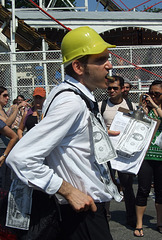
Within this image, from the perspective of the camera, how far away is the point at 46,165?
2.24 m

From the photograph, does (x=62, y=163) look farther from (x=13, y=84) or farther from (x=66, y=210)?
(x=13, y=84)

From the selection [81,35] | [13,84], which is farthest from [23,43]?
[81,35]

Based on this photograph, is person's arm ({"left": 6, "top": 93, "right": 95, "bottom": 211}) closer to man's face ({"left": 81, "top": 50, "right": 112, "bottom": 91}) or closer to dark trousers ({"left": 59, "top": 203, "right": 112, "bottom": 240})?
dark trousers ({"left": 59, "top": 203, "right": 112, "bottom": 240})

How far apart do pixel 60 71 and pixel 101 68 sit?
8.85 meters

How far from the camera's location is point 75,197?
84.8 inches

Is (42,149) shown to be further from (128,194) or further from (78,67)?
(128,194)

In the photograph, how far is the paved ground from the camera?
5271mm

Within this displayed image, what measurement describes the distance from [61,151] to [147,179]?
3.26 metres

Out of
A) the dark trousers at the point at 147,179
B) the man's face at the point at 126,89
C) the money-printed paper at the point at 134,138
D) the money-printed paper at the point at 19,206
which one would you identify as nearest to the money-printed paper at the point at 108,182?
the money-printed paper at the point at 19,206

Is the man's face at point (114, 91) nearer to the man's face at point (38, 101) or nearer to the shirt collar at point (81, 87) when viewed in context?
the man's face at point (38, 101)

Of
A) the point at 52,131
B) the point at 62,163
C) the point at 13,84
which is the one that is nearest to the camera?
the point at 52,131

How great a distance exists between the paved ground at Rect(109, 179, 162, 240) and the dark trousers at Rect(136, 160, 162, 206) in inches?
16.9

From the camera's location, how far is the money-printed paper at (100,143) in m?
2.29

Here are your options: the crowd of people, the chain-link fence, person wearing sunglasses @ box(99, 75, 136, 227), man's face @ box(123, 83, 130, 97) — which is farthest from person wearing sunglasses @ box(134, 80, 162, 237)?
the chain-link fence
